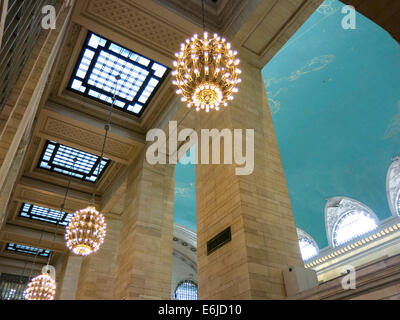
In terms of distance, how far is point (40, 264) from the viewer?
16.8 metres

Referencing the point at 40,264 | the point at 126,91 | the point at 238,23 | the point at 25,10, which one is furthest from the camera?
the point at 40,264

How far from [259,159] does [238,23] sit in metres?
2.86

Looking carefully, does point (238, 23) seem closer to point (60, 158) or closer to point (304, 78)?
point (304, 78)

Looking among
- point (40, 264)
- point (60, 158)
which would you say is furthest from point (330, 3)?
point (40, 264)

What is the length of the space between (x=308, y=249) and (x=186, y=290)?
7.59 m

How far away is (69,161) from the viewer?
10570mm

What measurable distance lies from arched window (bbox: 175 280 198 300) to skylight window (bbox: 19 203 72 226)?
294 inches

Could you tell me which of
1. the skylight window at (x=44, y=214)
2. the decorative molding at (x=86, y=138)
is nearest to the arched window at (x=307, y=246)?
the decorative molding at (x=86, y=138)

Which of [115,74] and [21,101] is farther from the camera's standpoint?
[115,74]

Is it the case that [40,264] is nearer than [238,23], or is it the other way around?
[238,23]

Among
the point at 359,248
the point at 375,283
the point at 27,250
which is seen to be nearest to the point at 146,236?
the point at 375,283

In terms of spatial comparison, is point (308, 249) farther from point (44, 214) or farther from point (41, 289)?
point (44, 214)

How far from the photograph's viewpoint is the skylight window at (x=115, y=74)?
7414 mm

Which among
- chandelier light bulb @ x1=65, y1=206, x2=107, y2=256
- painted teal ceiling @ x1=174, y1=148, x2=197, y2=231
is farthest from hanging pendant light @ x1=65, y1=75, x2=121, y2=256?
painted teal ceiling @ x1=174, y1=148, x2=197, y2=231
